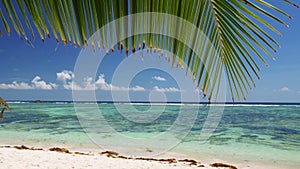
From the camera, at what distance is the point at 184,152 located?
10945 millimetres

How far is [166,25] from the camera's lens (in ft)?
2.97

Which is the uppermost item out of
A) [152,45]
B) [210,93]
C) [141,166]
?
[152,45]

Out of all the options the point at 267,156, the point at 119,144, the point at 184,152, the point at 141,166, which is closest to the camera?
the point at 141,166

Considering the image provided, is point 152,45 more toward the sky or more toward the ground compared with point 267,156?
more toward the sky

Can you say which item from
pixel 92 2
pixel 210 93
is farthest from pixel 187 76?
pixel 92 2

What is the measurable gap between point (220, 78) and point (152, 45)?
0.26 metres

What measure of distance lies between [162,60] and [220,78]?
21cm

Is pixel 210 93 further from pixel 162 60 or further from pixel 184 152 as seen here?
pixel 184 152

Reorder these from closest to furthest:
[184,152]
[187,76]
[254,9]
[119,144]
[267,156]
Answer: [254,9] → [187,76] → [267,156] → [184,152] → [119,144]

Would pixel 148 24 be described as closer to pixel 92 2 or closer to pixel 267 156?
pixel 92 2

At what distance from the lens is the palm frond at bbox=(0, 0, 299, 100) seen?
80 centimetres

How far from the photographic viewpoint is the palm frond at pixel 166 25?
2.63 ft

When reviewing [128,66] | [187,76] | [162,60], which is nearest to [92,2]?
[128,66]

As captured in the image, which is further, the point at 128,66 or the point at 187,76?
the point at 187,76
